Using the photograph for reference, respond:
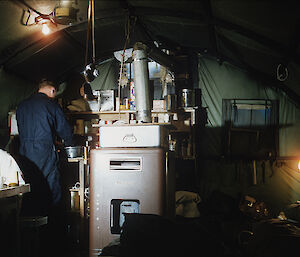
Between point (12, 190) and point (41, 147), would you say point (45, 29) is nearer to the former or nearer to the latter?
point (41, 147)

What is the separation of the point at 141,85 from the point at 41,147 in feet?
5.06

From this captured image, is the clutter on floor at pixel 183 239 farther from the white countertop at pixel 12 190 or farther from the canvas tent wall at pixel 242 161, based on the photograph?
the canvas tent wall at pixel 242 161

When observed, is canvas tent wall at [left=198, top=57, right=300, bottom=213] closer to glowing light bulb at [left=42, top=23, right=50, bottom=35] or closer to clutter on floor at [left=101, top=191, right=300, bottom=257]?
clutter on floor at [left=101, top=191, right=300, bottom=257]

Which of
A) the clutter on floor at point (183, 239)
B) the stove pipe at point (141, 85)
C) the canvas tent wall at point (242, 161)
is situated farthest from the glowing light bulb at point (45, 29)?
the clutter on floor at point (183, 239)

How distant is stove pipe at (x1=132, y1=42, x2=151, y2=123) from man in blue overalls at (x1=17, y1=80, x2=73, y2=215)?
1159 millimetres

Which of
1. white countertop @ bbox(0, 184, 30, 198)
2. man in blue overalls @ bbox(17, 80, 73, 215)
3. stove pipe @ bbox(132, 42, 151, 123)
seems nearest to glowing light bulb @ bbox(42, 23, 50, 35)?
man in blue overalls @ bbox(17, 80, 73, 215)

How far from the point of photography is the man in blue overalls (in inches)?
154

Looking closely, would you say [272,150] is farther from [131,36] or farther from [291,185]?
[131,36]

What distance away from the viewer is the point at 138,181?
2.92m

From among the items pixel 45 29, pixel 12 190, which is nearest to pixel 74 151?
A: pixel 45 29

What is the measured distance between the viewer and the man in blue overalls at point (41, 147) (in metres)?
3.90

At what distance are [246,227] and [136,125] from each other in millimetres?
2536

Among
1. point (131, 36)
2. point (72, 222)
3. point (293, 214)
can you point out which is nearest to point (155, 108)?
point (131, 36)

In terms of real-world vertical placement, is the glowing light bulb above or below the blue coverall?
above
